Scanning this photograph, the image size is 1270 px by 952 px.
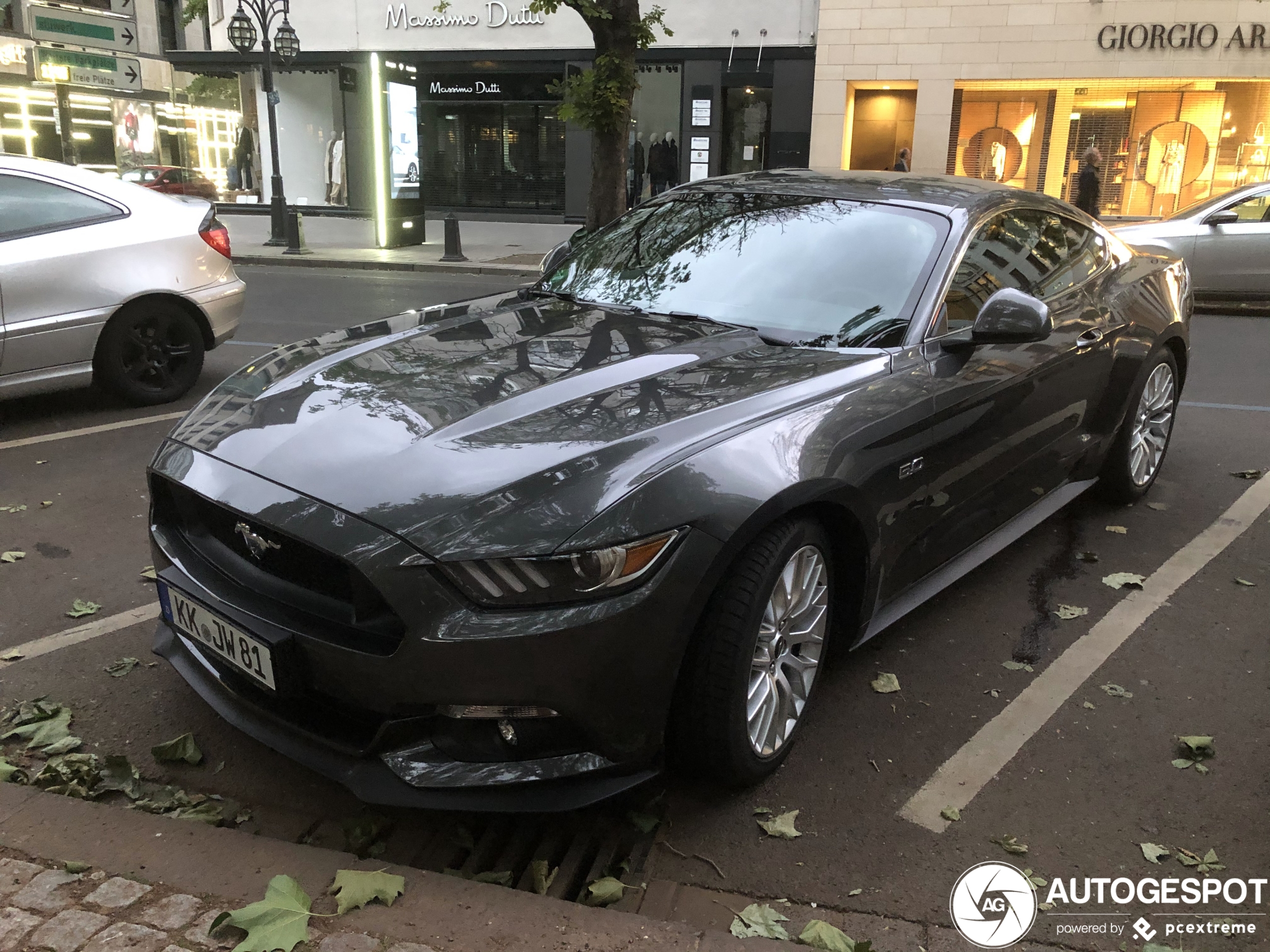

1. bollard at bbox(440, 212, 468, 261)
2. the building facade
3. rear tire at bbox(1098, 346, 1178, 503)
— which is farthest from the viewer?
the building facade

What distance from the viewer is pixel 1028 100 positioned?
22.2 meters

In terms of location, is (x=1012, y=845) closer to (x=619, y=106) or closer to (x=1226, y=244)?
(x=1226, y=244)

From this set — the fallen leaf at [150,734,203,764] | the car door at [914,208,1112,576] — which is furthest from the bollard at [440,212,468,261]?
the fallen leaf at [150,734,203,764]

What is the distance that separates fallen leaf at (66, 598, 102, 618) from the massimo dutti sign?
73.7ft

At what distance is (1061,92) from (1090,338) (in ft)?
66.1

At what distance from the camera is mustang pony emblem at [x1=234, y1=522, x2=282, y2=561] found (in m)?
2.60

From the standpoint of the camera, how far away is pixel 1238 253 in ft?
40.2

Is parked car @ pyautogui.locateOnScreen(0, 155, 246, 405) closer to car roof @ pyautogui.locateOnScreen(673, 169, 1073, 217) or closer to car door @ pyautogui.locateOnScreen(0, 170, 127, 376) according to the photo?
car door @ pyautogui.locateOnScreen(0, 170, 127, 376)

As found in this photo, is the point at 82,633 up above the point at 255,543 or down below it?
below

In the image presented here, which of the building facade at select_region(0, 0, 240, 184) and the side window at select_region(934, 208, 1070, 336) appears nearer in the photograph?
the side window at select_region(934, 208, 1070, 336)

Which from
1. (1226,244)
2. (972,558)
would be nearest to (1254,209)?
(1226,244)

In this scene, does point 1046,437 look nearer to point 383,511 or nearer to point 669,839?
point 669,839

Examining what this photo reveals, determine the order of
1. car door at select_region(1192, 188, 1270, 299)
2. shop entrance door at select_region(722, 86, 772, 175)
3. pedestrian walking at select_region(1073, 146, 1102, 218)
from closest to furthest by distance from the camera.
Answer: car door at select_region(1192, 188, 1270, 299), pedestrian walking at select_region(1073, 146, 1102, 218), shop entrance door at select_region(722, 86, 772, 175)

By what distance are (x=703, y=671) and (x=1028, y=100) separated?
74.4 ft
